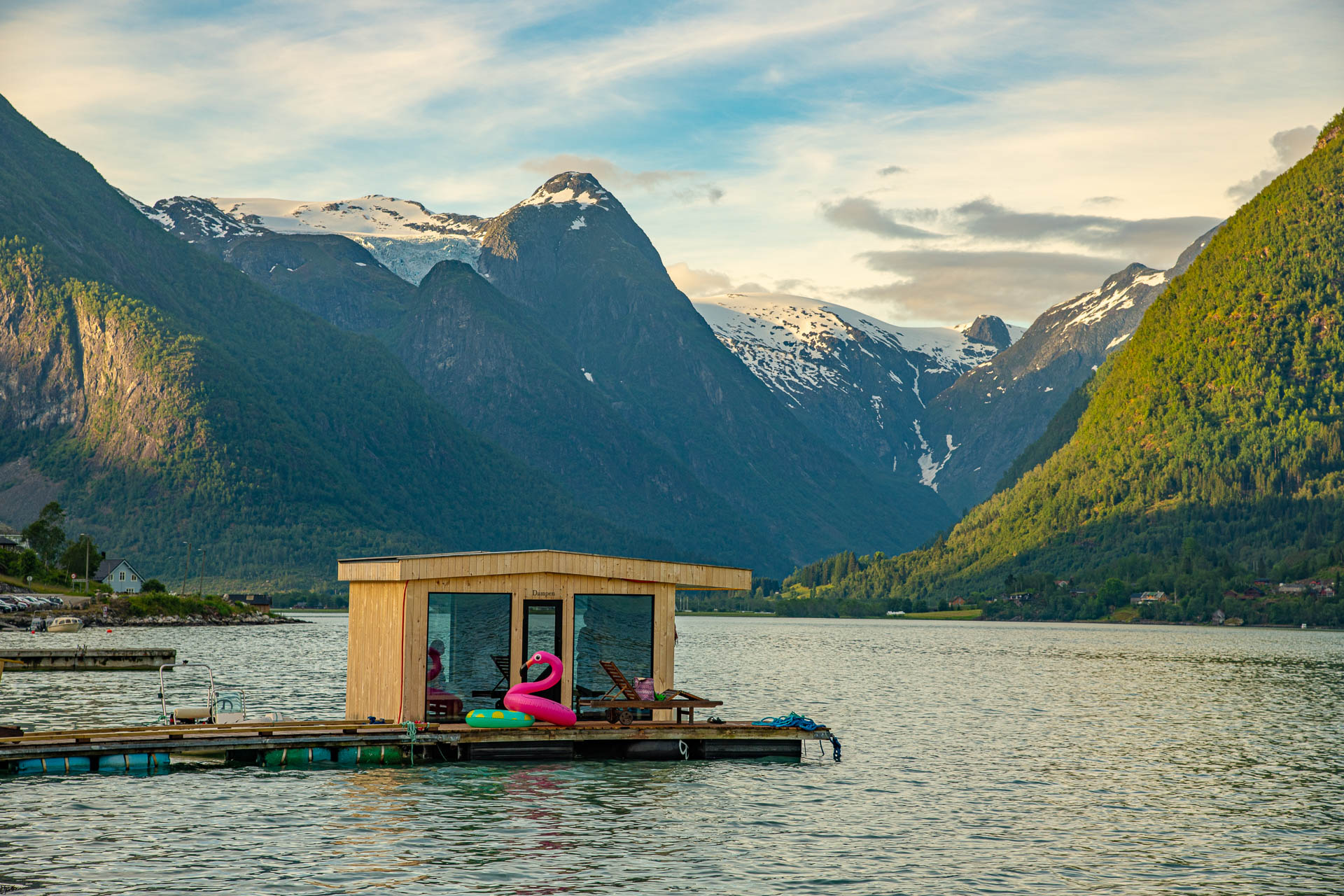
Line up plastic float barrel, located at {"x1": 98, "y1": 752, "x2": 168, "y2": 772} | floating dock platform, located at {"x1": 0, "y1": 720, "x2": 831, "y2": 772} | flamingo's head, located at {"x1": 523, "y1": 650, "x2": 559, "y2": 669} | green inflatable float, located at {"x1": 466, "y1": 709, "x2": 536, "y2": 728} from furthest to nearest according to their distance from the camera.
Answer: flamingo's head, located at {"x1": 523, "y1": 650, "x2": 559, "y2": 669} → green inflatable float, located at {"x1": 466, "y1": 709, "x2": 536, "y2": 728} → plastic float barrel, located at {"x1": 98, "y1": 752, "x2": 168, "y2": 772} → floating dock platform, located at {"x1": 0, "y1": 720, "x2": 831, "y2": 772}

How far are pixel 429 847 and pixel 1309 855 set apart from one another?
23233mm

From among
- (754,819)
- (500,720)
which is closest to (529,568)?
(500,720)

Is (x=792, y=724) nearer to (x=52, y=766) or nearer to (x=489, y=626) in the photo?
(x=489, y=626)

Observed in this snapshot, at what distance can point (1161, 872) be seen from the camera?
33219mm

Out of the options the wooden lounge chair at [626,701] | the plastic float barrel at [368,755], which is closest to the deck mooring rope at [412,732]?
the plastic float barrel at [368,755]

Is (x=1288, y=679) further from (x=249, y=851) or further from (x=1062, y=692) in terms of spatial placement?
(x=249, y=851)

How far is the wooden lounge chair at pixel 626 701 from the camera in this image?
46.3 meters

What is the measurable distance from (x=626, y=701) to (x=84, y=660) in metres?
68.9

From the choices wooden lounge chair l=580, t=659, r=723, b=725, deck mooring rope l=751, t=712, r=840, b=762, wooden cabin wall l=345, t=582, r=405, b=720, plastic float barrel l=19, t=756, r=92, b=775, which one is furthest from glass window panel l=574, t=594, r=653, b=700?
plastic float barrel l=19, t=756, r=92, b=775

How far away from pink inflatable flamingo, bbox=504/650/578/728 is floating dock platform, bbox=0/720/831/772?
1.30 feet

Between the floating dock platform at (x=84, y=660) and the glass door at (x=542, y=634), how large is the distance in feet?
192

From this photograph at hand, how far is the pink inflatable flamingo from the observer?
148 ft

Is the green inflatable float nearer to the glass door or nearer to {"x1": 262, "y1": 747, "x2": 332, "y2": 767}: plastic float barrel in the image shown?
the glass door

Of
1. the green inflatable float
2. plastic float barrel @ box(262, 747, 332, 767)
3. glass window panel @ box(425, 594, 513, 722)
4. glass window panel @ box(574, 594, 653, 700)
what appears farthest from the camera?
glass window panel @ box(574, 594, 653, 700)
